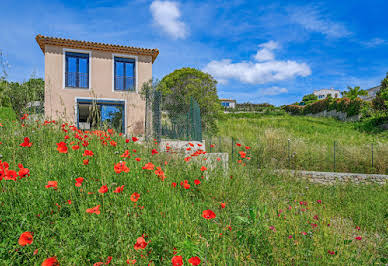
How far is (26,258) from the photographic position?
6.67 feet

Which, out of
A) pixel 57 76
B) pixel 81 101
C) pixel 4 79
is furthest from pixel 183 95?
pixel 4 79

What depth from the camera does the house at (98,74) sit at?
13.6m

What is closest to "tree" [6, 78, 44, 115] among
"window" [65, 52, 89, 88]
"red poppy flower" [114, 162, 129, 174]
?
"red poppy flower" [114, 162, 129, 174]

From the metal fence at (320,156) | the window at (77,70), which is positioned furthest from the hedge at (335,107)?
the window at (77,70)

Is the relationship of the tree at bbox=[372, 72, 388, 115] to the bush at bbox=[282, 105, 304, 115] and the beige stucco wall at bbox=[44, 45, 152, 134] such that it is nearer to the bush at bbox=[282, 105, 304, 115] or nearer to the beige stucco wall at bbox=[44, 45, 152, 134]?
the bush at bbox=[282, 105, 304, 115]

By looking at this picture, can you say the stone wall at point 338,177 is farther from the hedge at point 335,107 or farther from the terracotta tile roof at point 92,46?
the hedge at point 335,107

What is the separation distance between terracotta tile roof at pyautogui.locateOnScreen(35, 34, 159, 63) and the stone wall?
38.8ft

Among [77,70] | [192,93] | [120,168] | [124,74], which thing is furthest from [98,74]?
[120,168]

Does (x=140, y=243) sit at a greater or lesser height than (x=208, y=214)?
lesser

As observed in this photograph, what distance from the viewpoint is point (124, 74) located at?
15.2 meters

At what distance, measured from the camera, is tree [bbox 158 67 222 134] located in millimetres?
14062

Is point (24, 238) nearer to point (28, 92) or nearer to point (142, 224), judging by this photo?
point (142, 224)

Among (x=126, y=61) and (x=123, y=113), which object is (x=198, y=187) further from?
(x=126, y=61)

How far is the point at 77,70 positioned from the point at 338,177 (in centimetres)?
1515
